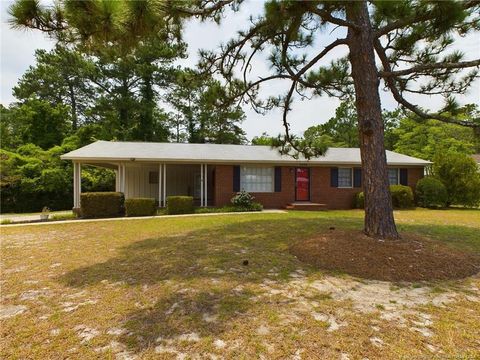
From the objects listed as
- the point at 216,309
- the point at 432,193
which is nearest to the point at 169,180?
the point at 432,193

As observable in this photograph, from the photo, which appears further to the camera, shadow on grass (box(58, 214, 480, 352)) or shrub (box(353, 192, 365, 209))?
shrub (box(353, 192, 365, 209))

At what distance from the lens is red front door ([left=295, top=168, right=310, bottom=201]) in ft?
50.0

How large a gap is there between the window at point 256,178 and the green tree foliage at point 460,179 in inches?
369

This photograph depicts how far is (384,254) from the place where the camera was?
494cm

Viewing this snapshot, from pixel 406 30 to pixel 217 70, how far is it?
4.76 meters

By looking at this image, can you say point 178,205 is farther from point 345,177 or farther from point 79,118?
point 79,118

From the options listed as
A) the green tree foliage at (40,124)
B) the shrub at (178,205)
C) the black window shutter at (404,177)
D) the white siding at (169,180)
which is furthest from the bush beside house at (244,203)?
the green tree foliage at (40,124)

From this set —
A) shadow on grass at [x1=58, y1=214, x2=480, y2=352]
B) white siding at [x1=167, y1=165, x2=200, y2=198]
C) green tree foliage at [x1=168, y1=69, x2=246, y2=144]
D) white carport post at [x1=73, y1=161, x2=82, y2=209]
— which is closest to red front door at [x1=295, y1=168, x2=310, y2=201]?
white siding at [x1=167, y1=165, x2=200, y2=198]

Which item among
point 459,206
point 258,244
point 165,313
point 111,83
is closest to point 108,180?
point 111,83

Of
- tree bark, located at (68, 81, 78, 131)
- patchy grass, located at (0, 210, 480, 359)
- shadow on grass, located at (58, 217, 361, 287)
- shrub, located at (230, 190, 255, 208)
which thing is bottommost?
patchy grass, located at (0, 210, 480, 359)

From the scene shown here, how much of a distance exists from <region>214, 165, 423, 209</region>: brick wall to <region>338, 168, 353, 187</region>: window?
0.35 metres

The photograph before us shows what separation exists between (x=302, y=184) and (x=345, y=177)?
2470 millimetres

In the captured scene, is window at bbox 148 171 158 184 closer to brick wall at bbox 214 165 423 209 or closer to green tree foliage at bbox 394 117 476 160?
brick wall at bbox 214 165 423 209

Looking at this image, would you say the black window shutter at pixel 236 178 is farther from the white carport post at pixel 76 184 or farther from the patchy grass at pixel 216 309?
the patchy grass at pixel 216 309
